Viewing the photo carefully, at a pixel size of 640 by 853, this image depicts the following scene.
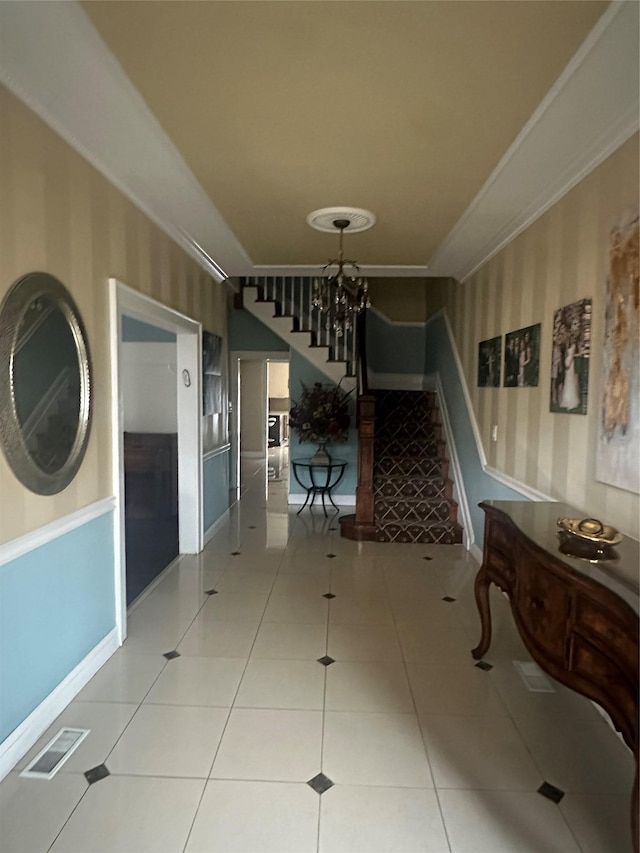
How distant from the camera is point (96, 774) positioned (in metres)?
2.06

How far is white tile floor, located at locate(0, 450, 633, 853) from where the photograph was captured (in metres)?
1.81

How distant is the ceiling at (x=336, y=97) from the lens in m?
1.73

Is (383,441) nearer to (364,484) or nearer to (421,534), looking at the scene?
(364,484)

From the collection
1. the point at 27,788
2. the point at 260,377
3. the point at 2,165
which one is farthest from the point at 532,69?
the point at 260,377

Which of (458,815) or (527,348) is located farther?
(527,348)

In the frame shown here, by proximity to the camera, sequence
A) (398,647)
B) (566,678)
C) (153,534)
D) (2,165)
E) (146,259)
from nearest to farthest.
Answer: (566,678)
(2,165)
(398,647)
(146,259)
(153,534)

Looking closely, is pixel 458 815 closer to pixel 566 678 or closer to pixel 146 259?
pixel 566 678

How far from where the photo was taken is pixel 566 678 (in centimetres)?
184

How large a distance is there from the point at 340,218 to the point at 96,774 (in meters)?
3.54

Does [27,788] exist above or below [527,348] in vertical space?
below

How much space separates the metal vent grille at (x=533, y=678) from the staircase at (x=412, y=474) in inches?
90.2

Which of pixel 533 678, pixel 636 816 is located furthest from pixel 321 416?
pixel 636 816

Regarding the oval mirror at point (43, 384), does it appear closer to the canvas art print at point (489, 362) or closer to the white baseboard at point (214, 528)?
the white baseboard at point (214, 528)

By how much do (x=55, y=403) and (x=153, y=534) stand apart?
3299mm
